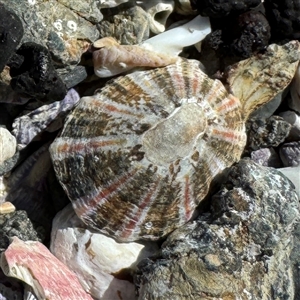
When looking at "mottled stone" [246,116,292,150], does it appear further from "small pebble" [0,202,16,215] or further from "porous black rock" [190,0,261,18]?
"small pebble" [0,202,16,215]

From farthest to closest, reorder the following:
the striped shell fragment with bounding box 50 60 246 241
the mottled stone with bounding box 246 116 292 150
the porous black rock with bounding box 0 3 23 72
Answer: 1. the mottled stone with bounding box 246 116 292 150
2. the striped shell fragment with bounding box 50 60 246 241
3. the porous black rock with bounding box 0 3 23 72

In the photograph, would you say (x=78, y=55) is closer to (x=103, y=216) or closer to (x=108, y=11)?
(x=108, y=11)

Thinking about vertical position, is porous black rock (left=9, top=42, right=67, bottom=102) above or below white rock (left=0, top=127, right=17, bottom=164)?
above

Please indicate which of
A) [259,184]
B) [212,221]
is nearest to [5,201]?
[212,221]

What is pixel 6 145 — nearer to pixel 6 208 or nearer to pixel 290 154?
pixel 6 208

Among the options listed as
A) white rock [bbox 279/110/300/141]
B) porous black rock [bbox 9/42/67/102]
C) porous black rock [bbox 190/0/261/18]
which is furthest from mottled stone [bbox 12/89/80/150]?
white rock [bbox 279/110/300/141]

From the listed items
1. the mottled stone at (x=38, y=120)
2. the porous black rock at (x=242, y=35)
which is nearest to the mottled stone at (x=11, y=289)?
the mottled stone at (x=38, y=120)

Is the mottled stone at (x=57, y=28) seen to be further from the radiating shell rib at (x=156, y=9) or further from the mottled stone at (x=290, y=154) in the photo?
the mottled stone at (x=290, y=154)

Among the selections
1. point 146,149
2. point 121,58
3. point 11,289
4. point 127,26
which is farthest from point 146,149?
point 11,289
